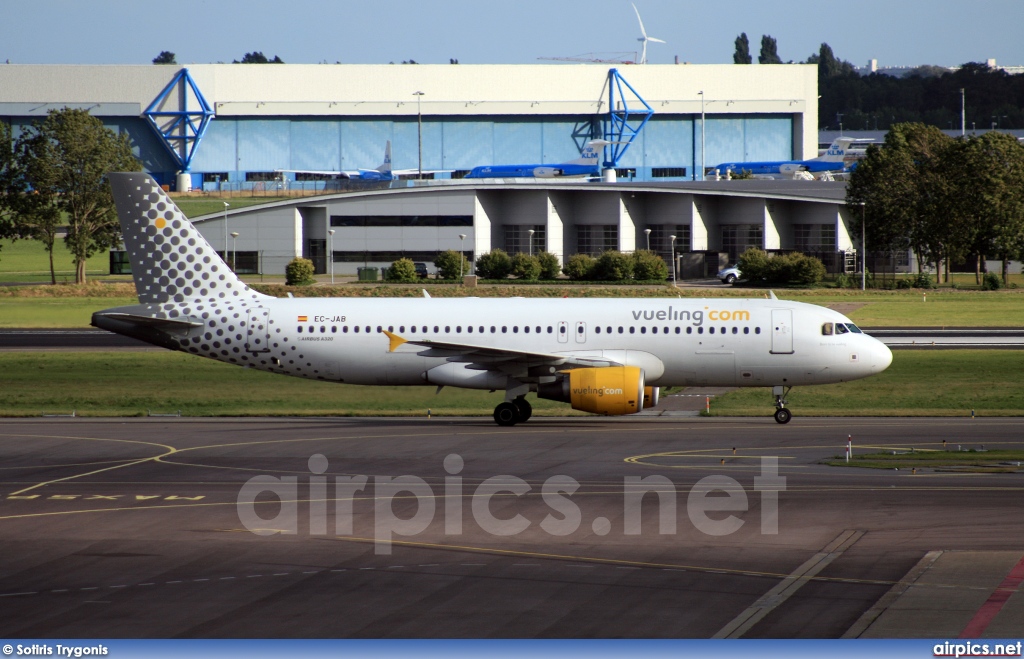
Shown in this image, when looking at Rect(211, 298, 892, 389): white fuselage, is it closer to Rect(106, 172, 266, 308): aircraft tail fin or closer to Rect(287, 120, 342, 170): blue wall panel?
Rect(106, 172, 266, 308): aircraft tail fin

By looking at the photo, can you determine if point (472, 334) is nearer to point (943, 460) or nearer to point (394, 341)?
point (394, 341)

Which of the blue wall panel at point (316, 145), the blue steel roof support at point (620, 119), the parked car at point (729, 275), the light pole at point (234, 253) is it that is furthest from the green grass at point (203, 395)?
the blue steel roof support at point (620, 119)

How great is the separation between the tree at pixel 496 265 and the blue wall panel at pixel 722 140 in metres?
79.8

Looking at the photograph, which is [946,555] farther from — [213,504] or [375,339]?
[375,339]

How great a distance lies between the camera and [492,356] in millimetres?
37500

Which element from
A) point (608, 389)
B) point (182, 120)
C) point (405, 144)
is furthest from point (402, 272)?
point (405, 144)

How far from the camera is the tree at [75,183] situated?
102m

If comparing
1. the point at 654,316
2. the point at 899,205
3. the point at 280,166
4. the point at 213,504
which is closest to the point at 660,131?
the point at 280,166

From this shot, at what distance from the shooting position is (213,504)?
26.4 m

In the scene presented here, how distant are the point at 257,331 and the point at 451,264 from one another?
67.0 meters

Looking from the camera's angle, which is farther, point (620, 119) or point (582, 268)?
point (620, 119)

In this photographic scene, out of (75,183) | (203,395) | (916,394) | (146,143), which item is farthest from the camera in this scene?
(146,143)

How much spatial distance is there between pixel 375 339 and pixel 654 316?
30.9ft

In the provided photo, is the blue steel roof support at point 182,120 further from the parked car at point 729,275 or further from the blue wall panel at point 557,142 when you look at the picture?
the parked car at point 729,275
